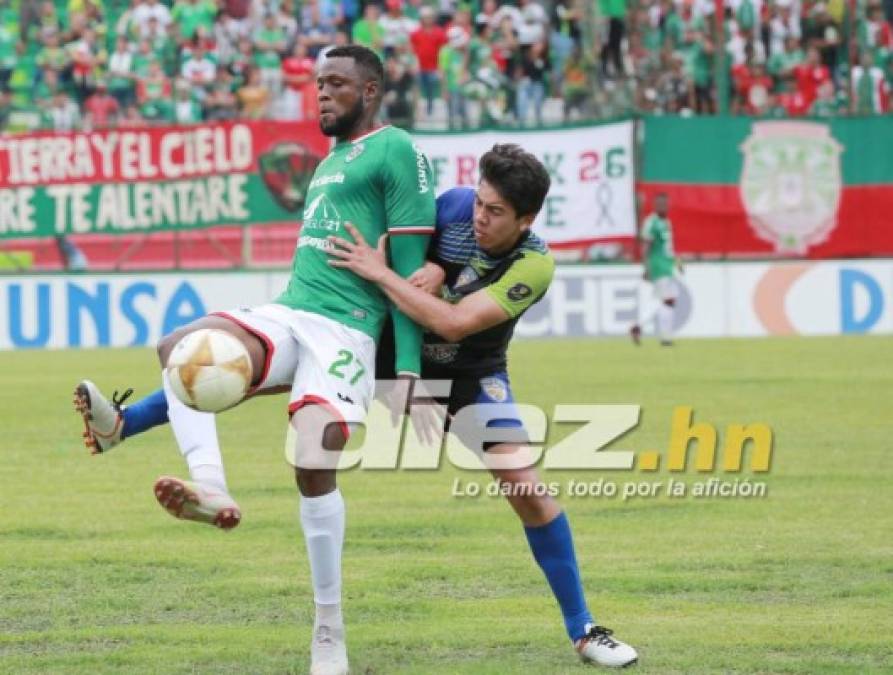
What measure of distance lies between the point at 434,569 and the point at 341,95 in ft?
9.30

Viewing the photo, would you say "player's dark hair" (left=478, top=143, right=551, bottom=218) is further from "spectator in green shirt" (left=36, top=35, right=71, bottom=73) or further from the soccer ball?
"spectator in green shirt" (left=36, top=35, right=71, bottom=73)

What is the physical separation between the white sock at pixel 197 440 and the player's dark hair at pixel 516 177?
1.35 metres

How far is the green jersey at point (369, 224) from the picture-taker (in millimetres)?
6727

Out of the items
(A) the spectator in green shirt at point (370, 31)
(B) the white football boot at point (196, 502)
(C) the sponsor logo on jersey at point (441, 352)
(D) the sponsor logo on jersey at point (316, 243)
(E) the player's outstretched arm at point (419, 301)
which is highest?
(A) the spectator in green shirt at point (370, 31)

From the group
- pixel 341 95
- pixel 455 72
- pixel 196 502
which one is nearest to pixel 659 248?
pixel 455 72

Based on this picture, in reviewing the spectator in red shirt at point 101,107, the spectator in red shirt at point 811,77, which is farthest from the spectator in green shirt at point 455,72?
the spectator in red shirt at point 811,77

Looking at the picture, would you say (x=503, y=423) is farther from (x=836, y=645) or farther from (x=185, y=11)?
(x=185, y=11)

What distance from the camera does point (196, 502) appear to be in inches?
246

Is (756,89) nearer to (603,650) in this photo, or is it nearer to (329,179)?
(329,179)

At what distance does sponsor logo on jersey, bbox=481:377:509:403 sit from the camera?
22.7 feet

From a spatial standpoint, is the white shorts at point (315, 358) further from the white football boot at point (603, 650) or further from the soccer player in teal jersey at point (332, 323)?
the white football boot at point (603, 650)

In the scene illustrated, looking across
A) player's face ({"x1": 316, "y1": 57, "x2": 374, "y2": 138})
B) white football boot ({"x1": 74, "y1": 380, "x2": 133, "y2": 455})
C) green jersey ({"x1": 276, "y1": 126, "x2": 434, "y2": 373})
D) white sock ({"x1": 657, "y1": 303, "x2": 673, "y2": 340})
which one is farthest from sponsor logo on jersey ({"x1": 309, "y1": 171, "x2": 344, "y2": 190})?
white sock ({"x1": 657, "y1": 303, "x2": 673, "y2": 340})

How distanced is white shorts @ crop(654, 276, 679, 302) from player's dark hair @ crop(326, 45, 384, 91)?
57.0 ft

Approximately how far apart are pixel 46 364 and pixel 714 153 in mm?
9491
